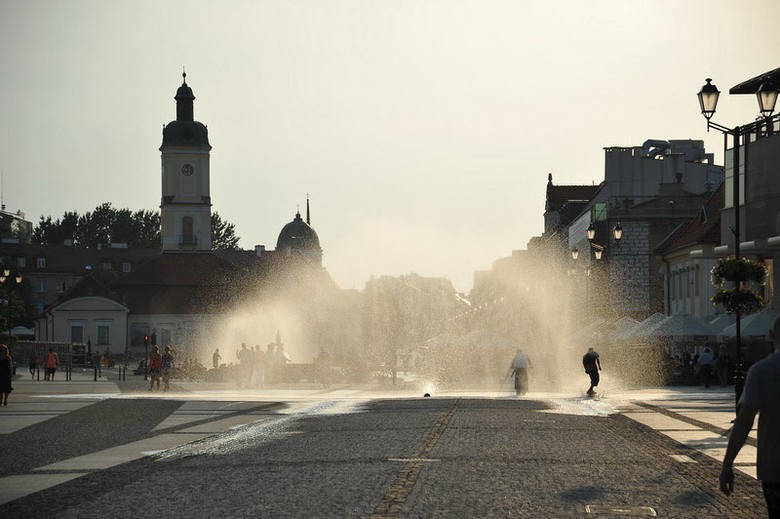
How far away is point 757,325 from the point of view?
47.4 meters

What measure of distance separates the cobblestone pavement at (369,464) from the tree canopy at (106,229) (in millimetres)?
162340

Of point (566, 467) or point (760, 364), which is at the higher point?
point (760, 364)

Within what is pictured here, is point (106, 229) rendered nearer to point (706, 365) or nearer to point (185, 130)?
point (185, 130)

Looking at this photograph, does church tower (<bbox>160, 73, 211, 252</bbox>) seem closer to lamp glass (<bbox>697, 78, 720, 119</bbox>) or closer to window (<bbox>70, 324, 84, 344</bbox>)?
window (<bbox>70, 324, 84, 344</bbox>)

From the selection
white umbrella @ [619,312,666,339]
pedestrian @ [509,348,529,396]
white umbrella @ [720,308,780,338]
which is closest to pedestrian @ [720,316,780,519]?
pedestrian @ [509,348,529,396]

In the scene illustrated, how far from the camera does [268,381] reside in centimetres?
6462

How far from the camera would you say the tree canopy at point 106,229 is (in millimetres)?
192000

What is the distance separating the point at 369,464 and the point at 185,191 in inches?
5317

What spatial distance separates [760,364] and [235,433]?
16971mm

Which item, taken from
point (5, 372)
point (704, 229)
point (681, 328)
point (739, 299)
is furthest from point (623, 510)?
point (704, 229)

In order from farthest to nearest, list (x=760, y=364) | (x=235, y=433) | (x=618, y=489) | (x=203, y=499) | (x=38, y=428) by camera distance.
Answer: (x=38, y=428), (x=235, y=433), (x=618, y=489), (x=203, y=499), (x=760, y=364)

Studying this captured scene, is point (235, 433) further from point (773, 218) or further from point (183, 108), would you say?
point (183, 108)

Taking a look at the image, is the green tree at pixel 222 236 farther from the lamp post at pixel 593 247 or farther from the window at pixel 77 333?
the lamp post at pixel 593 247

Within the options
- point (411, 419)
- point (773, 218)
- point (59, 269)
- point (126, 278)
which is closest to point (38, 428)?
point (411, 419)
